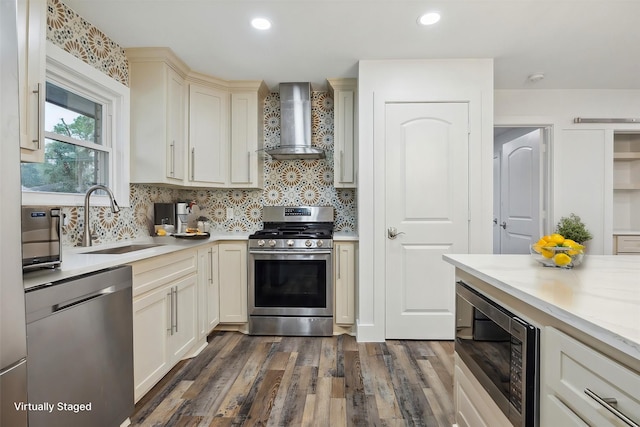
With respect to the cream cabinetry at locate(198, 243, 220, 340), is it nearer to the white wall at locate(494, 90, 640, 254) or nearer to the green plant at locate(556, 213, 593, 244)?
the white wall at locate(494, 90, 640, 254)

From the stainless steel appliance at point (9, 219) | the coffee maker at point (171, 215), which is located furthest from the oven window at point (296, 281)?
the stainless steel appliance at point (9, 219)

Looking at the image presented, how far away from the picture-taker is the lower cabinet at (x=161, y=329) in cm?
170

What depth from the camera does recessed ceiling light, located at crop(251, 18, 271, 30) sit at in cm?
205

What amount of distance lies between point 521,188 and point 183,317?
3937 mm

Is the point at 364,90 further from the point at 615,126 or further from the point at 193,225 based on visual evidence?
the point at 615,126

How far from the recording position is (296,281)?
278 centimetres

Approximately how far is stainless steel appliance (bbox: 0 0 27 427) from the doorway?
13.3 feet

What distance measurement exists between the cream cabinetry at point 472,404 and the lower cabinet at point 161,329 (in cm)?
169

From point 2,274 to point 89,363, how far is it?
765 millimetres

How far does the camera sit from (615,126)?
10.8 ft

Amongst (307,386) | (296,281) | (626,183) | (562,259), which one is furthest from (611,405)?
(626,183)

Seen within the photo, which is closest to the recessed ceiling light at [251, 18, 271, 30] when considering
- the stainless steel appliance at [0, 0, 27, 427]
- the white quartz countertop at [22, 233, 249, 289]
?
the stainless steel appliance at [0, 0, 27, 427]

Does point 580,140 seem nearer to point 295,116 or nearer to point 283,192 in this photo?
point 295,116

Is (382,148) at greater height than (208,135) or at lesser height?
lesser
